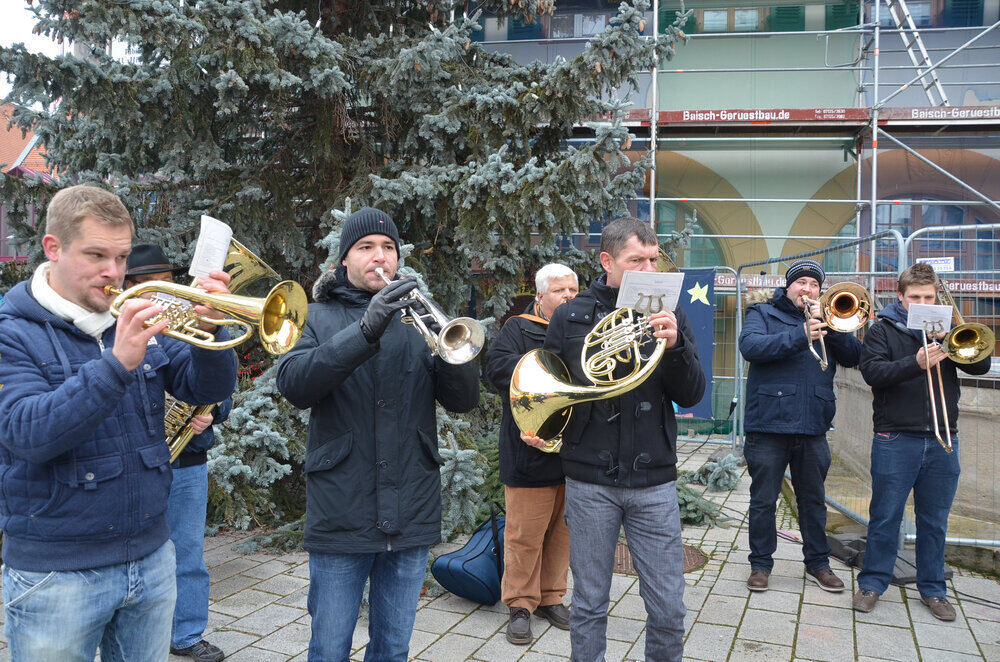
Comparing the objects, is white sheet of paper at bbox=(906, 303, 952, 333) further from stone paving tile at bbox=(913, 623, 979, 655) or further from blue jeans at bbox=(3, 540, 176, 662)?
blue jeans at bbox=(3, 540, 176, 662)

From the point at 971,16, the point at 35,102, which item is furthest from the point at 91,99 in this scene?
the point at 971,16

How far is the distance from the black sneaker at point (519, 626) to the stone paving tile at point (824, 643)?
1.39 meters

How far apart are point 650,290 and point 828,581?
2.93 m

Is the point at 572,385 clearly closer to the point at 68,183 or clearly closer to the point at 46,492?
the point at 46,492

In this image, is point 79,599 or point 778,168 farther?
point 778,168

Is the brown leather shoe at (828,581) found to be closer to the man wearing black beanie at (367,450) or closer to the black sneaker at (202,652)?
the man wearing black beanie at (367,450)

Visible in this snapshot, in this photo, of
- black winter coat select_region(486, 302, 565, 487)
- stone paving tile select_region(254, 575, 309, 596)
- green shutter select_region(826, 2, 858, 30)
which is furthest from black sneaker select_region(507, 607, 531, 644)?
green shutter select_region(826, 2, 858, 30)

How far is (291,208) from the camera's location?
604cm

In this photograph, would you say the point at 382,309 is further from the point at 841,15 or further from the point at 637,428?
the point at 841,15

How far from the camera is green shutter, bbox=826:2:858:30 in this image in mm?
11227

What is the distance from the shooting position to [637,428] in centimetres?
295

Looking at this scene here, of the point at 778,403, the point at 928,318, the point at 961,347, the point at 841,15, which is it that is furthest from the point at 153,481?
the point at 841,15

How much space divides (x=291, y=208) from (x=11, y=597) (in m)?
4.42

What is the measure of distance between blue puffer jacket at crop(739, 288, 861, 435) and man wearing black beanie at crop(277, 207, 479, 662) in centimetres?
249
